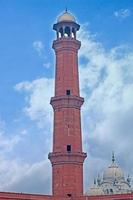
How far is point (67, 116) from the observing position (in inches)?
1480

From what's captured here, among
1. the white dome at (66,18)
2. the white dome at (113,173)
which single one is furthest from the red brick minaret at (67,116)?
the white dome at (113,173)

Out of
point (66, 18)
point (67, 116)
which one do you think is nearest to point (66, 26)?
point (66, 18)

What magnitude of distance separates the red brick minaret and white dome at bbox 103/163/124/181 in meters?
25.5

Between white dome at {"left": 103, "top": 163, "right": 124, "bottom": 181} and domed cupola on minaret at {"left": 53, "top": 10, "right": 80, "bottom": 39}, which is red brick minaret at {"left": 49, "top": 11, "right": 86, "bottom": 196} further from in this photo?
white dome at {"left": 103, "top": 163, "right": 124, "bottom": 181}

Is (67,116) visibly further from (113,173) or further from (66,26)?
(113,173)

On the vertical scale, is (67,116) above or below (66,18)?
below

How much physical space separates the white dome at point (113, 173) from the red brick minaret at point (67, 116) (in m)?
25.5

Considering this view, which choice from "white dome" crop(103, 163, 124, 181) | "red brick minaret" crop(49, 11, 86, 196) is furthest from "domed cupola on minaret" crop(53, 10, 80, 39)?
"white dome" crop(103, 163, 124, 181)

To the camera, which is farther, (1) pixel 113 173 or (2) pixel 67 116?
(1) pixel 113 173

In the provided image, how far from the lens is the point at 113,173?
62.2 metres

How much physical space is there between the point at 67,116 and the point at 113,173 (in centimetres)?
2634

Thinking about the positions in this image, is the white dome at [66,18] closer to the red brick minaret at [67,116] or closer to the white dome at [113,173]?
the red brick minaret at [67,116]

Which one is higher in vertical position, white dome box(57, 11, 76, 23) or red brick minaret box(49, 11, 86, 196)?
white dome box(57, 11, 76, 23)

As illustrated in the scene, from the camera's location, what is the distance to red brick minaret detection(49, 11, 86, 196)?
36.4m
